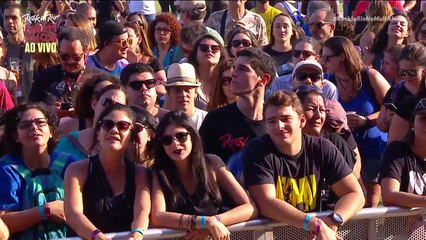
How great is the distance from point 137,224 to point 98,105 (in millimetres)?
1505

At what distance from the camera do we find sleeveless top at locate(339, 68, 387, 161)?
7.98 metres

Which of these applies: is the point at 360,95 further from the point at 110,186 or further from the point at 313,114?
the point at 110,186

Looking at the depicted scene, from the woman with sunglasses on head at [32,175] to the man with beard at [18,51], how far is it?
4.10 m

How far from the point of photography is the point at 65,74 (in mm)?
8188

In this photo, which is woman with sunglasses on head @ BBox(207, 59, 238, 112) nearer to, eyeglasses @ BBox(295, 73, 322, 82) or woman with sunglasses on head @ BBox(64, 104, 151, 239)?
eyeglasses @ BBox(295, 73, 322, 82)

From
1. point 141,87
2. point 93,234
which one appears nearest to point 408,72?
point 141,87

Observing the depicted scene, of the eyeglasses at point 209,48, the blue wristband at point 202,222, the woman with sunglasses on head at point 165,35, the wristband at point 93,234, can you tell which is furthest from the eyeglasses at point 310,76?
the woman with sunglasses on head at point 165,35

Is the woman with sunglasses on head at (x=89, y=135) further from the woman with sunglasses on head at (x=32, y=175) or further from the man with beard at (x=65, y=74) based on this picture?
the man with beard at (x=65, y=74)

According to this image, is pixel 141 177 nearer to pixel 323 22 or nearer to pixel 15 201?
pixel 15 201

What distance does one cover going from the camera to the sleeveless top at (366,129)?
7.98m

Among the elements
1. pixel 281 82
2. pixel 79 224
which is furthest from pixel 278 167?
pixel 281 82

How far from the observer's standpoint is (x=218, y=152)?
676 centimetres

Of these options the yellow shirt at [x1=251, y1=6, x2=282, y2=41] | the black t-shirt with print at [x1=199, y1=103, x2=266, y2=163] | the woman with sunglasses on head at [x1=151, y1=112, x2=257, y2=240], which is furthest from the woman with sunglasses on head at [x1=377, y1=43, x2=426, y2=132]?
the yellow shirt at [x1=251, y1=6, x2=282, y2=41]

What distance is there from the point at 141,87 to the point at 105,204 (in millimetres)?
1866
